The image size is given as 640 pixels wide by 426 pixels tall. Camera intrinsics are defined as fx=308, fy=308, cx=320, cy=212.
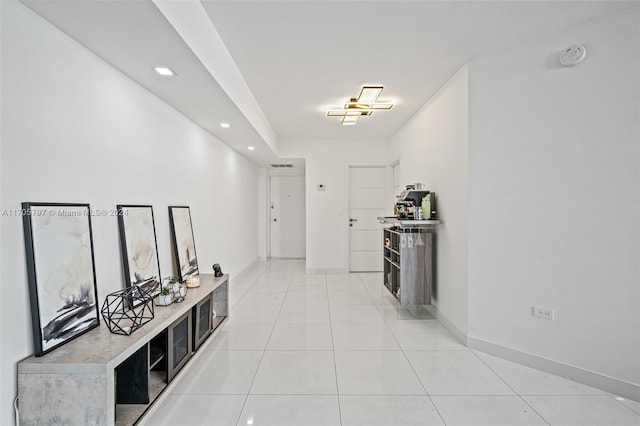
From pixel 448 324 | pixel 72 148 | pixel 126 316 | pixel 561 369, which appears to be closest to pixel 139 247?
pixel 126 316

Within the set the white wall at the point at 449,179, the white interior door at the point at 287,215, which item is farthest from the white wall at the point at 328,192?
the white wall at the point at 449,179

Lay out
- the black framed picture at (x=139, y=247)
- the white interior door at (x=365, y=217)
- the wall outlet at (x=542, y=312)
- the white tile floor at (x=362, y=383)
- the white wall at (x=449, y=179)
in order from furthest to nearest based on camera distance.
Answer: the white interior door at (x=365, y=217), the white wall at (x=449, y=179), the wall outlet at (x=542, y=312), the black framed picture at (x=139, y=247), the white tile floor at (x=362, y=383)

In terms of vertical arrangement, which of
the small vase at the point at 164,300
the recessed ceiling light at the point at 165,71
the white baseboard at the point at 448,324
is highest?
the recessed ceiling light at the point at 165,71

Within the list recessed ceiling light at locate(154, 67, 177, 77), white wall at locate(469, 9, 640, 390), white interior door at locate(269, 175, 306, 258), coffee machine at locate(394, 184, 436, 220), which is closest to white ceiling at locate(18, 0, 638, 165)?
recessed ceiling light at locate(154, 67, 177, 77)

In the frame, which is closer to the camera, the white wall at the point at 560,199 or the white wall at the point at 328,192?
the white wall at the point at 560,199

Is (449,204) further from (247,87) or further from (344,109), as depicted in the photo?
(247,87)

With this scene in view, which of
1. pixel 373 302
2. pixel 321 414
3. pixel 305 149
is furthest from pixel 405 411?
pixel 305 149

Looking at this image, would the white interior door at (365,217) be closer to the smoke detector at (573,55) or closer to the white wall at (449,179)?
the white wall at (449,179)

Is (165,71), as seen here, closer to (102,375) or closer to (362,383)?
(102,375)

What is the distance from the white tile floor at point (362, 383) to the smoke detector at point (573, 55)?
2452 millimetres

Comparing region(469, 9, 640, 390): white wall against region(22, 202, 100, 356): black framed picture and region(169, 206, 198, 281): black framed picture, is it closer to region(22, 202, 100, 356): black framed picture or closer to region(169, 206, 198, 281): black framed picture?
region(169, 206, 198, 281): black framed picture

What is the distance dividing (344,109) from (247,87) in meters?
1.35

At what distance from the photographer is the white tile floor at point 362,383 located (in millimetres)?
1948

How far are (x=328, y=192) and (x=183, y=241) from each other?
350 cm
